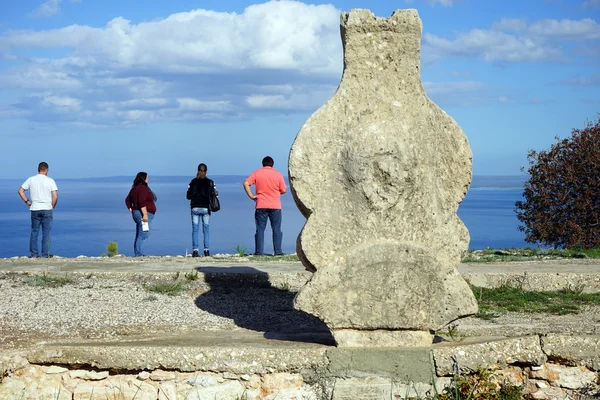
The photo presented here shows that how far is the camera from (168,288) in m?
10.3

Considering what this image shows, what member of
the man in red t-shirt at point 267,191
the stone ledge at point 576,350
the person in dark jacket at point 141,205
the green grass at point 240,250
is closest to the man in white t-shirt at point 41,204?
the person in dark jacket at point 141,205

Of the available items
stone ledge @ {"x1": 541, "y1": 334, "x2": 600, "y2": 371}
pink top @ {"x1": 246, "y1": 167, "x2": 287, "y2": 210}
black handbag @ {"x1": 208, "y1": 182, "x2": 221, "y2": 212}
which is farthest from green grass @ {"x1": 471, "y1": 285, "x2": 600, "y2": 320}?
black handbag @ {"x1": 208, "y1": 182, "x2": 221, "y2": 212}

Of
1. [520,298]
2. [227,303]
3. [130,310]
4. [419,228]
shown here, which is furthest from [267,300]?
A: [419,228]

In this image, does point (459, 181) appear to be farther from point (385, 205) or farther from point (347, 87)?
point (347, 87)

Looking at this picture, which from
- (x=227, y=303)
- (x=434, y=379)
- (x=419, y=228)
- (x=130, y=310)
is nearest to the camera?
(x=434, y=379)

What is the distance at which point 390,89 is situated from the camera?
267 inches

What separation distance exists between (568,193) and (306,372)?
14228mm

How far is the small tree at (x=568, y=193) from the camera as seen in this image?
18734 mm

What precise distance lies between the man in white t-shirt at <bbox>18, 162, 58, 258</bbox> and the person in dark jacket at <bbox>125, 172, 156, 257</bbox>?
150 centimetres

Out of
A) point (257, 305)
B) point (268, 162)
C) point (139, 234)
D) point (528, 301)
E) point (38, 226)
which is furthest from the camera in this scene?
point (139, 234)

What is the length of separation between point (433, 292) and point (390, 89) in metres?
1.73

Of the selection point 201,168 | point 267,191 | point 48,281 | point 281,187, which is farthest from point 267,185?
point 48,281

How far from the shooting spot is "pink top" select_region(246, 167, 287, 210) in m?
15.0

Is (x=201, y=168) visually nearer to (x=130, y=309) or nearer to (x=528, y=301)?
(x=130, y=309)
